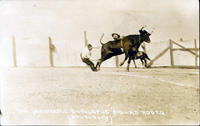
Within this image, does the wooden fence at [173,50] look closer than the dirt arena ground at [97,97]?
No

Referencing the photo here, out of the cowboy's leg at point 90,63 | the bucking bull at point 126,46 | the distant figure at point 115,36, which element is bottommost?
the cowboy's leg at point 90,63

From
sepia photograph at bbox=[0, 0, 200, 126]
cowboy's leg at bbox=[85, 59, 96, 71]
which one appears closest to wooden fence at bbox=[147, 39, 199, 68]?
sepia photograph at bbox=[0, 0, 200, 126]

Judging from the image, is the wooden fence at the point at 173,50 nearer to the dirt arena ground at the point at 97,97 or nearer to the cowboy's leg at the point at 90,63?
the dirt arena ground at the point at 97,97

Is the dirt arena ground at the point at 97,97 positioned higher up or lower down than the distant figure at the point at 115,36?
lower down

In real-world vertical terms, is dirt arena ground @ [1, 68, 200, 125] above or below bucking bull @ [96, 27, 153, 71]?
below

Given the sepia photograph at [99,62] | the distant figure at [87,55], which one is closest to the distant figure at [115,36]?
the sepia photograph at [99,62]

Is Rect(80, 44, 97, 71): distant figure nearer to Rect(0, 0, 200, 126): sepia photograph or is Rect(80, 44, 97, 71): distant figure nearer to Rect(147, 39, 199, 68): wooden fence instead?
Rect(0, 0, 200, 126): sepia photograph

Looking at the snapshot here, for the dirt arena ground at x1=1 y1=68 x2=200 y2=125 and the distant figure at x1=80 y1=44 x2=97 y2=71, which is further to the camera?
the distant figure at x1=80 y1=44 x2=97 y2=71
